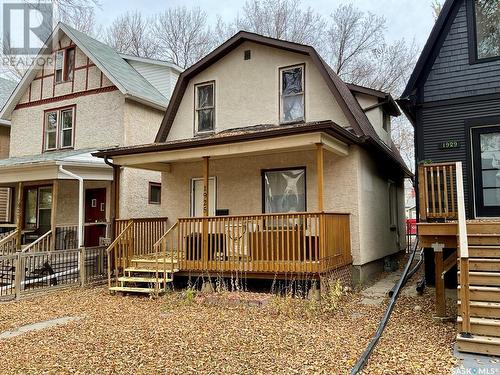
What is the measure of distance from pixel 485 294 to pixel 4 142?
760 inches

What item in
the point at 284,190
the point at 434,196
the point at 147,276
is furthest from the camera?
the point at 284,190

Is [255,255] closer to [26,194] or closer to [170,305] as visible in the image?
[170,305]

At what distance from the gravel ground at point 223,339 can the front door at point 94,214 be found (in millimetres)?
6056

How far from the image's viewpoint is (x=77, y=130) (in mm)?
15539

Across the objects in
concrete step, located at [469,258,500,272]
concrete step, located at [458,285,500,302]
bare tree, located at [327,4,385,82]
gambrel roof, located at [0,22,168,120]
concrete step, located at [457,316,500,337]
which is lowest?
concrete step, located at [457,316,500,337]

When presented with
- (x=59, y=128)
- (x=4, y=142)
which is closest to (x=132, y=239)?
(x=59, y=128)

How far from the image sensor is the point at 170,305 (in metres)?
8.19

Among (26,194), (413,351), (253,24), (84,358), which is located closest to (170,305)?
(84,358)

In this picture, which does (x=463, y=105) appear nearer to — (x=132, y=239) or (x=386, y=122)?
(x=386, y=122)

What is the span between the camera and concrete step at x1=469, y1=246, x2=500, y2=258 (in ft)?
21.6

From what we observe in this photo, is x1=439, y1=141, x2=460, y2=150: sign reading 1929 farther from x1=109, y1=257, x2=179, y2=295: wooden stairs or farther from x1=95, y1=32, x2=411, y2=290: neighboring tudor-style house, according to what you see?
x1=109, y1=257, x2=179, y2=295: wooden stairs

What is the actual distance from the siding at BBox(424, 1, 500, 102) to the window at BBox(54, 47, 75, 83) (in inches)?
509

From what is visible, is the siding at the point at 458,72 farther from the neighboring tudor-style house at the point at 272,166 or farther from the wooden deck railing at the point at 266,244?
the wooden deck railing at the point at 266,244

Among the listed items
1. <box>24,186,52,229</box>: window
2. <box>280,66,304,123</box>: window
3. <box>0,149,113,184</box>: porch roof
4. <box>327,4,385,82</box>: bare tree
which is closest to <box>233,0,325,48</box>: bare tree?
<box>327,4,385,82</box>: bare tree
